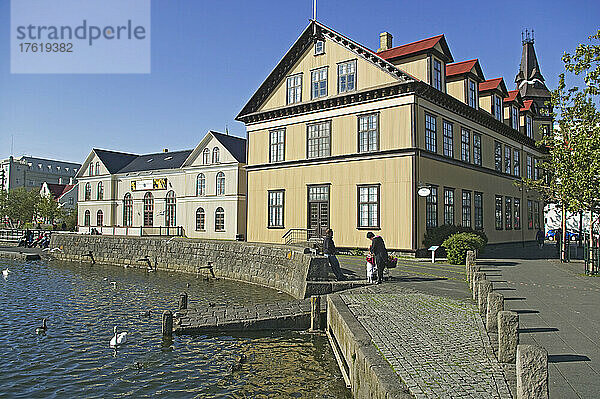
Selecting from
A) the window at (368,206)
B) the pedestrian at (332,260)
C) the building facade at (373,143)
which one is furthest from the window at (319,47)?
the pedestrian at (332,260)

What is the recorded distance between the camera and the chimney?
3419cm

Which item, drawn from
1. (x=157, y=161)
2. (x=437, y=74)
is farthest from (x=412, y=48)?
(x=157, y=161)

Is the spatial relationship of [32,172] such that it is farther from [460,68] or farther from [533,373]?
[533,373]

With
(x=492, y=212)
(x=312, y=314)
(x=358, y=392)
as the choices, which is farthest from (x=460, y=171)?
(x=358, y=392)

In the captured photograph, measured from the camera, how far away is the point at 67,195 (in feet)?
278

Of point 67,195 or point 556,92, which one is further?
point 67,195

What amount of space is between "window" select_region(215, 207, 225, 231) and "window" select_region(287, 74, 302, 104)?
55.4 feet

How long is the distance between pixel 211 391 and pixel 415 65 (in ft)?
76.7

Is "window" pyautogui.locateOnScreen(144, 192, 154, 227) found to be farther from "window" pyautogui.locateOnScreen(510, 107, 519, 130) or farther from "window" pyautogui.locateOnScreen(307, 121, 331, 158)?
"window" pyautogui.locateOnScreen(510, 107, 519, 130)

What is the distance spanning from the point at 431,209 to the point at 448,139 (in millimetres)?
4856

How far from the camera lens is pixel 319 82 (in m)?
31.1

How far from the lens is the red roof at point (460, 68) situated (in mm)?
31812

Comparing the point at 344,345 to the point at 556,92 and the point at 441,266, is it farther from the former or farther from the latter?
the point at 556,92

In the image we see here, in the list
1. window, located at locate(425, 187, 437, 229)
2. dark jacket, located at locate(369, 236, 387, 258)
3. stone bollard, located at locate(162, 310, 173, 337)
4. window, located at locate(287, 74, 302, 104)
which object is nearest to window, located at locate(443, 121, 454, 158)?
window, located at locate(425, 187, 437, 229)
